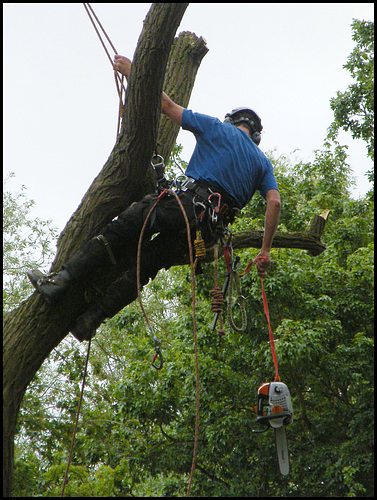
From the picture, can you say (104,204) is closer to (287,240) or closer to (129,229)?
(129,229)

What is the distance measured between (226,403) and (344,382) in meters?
1.99

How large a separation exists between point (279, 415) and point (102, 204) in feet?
5.25

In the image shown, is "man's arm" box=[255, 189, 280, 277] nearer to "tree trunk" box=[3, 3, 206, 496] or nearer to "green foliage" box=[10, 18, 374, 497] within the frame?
"tree trunk" box=[3, 3, 206, 496]

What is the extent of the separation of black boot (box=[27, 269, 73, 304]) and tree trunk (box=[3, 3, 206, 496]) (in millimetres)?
89

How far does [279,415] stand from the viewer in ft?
11.0

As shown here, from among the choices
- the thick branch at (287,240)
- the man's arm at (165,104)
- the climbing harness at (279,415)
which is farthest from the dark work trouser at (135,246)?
the thick branch at (287,240)

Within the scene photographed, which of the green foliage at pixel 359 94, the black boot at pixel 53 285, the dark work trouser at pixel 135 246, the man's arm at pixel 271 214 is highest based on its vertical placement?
the green foliage at pixel 359 94

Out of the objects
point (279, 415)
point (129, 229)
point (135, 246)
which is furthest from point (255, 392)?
point (129, 229)

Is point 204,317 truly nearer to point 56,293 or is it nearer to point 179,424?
point 179,424

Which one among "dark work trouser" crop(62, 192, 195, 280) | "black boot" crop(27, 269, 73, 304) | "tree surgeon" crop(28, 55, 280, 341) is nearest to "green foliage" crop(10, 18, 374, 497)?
"tree surgeon" crop(28, 55, 280, 341)

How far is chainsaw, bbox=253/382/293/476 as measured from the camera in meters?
3.32

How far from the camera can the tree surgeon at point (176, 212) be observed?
3035 mm

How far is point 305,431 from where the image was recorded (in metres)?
9.63

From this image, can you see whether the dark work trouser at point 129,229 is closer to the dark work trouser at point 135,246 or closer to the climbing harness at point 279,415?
the dark work trouser at point 135,246
